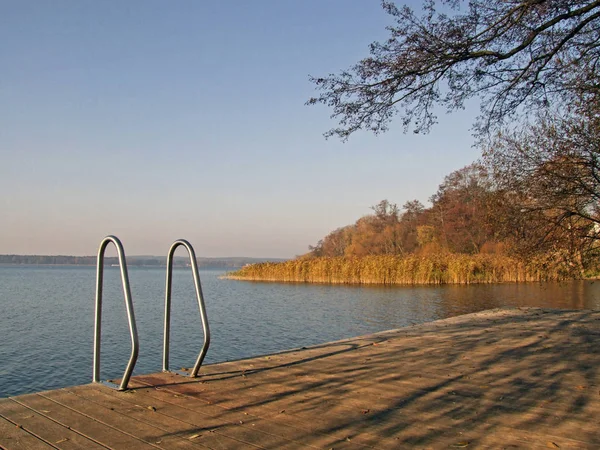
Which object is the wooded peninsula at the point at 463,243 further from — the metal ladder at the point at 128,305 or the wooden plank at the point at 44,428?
the wooden plank at the point at 44,428

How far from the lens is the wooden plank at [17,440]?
2.79 meters

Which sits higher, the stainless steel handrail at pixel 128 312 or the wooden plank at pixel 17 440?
the stainless steel handrail at pixel 128 312

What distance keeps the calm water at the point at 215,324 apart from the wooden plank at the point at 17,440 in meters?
4.92

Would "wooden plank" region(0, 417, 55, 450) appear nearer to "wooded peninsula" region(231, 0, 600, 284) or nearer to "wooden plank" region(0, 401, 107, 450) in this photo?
"wooden plank" region(0, 401, 107, 450)

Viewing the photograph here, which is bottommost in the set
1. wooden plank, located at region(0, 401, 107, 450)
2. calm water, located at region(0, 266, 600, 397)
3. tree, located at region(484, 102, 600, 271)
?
calm water, located at region(0, 266, 600, 397)

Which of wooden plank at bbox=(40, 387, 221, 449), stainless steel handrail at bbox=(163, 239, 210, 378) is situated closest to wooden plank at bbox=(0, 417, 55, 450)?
wooden plank at bbox=(40, 387, 221, 449)

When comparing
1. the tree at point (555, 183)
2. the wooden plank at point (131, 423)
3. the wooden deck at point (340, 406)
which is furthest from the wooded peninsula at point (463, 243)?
the wooden plank at point (131, 423)

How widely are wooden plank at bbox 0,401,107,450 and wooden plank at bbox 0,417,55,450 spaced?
0.12 ft

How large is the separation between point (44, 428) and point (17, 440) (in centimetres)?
22

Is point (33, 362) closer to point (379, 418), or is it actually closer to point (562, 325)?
point (379, 418)

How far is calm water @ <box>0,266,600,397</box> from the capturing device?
8.99m

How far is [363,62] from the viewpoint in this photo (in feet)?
22.2

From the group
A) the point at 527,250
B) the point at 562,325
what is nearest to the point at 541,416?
the point at 562,325

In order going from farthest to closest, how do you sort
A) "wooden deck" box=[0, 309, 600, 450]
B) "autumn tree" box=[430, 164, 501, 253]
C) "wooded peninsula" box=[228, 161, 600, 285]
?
"autumn tree" box=[430, 164, 501, 253] < "wooded peninsula" box=[228, 161, 600, 285] < "wooden deck" box=[0, 309, 600, 450]
